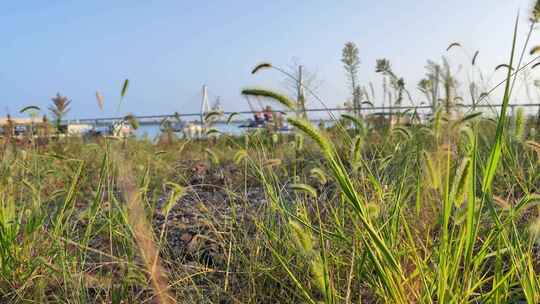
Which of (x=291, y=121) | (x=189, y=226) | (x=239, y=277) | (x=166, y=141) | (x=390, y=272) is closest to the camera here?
(x=291, y=121)

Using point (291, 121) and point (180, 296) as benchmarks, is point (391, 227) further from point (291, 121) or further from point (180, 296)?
point (180, 296)

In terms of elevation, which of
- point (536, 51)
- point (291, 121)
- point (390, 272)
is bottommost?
point (390, 272)

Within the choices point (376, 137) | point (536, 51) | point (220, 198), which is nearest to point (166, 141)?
point (376, 137)

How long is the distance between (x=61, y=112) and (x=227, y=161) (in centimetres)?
188

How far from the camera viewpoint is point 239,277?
66.0 inches

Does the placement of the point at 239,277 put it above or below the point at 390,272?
below

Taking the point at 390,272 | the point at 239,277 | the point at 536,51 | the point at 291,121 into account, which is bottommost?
the point at 239,277

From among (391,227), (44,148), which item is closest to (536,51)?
(391,227)

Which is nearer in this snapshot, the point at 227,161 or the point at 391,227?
the point at 391,227

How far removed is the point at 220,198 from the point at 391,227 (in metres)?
1.87

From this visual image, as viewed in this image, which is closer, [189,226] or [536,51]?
[536,51]

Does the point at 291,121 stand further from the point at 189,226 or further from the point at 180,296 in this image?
the point at 189,226

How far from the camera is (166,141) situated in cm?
749

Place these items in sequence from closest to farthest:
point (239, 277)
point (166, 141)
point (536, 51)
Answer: point (536, 51) < point (239, 277) < point (166, 141)
